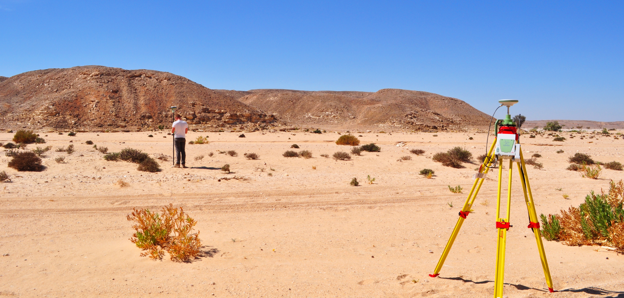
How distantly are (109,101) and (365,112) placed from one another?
1901 inches

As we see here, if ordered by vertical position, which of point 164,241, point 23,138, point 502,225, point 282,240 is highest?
point 23,138

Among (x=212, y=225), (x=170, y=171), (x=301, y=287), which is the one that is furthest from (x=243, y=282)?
(x=170, y=171)

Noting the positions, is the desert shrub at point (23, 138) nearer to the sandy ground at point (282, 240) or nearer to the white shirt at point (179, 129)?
the sandy ground at point (282, 240)

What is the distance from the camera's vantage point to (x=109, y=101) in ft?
192

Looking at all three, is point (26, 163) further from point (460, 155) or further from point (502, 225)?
point (460, 155)

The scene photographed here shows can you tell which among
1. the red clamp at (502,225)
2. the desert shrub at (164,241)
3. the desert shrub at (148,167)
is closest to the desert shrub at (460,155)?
the desert shrub at (148,167)

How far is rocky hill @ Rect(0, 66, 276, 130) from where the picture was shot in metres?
54.2

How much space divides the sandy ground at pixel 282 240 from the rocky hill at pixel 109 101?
45.2m

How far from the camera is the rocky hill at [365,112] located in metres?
74.0

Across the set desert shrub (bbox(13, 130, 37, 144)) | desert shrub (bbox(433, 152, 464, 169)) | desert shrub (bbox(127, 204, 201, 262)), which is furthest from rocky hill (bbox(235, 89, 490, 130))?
desert shrub (bbox(127, 204, 201, 262))

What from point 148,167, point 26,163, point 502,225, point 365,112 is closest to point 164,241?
point 502,225

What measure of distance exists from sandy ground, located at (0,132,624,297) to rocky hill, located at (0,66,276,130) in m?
45.2

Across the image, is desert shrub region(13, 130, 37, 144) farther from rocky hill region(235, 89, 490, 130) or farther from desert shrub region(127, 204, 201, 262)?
rocky hill region(235, 89, 490, 130)

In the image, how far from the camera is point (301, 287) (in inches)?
175
